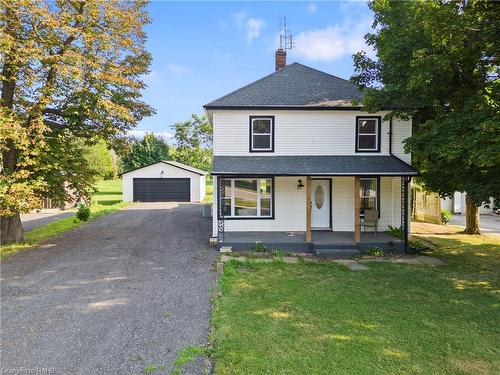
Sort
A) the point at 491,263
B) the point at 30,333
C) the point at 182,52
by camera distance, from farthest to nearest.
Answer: the point at 182,52, the point at 491,263, the point at 30,333

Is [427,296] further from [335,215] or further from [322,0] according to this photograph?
[322,0]

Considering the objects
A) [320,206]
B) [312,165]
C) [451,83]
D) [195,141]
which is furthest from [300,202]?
[195,141]

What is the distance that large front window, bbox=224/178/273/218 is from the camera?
43.1 feet

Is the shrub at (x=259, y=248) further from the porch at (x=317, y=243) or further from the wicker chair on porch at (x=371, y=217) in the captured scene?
the wicker chair on porch at (x=371, y=217)

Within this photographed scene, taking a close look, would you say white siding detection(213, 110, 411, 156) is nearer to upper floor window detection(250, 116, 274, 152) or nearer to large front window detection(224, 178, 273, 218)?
upper floor window detection(250, 116, 274, 152)

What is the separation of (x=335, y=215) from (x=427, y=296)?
631 centimetres

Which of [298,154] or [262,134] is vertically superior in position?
[262,134]

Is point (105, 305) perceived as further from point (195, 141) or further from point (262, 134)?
point (195, 141)

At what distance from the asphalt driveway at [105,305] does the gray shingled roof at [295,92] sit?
5884mm

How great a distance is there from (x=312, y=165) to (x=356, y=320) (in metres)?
6.89

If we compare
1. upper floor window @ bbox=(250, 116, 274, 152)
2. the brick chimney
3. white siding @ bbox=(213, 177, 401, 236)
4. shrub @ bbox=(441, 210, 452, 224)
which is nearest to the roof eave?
upper floor window @ bbox=(250, 116, 274, 152)

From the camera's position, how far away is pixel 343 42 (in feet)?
45.5

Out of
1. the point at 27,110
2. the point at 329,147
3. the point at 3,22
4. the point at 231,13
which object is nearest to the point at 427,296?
the point at 329,147

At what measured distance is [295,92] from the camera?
538 inches
